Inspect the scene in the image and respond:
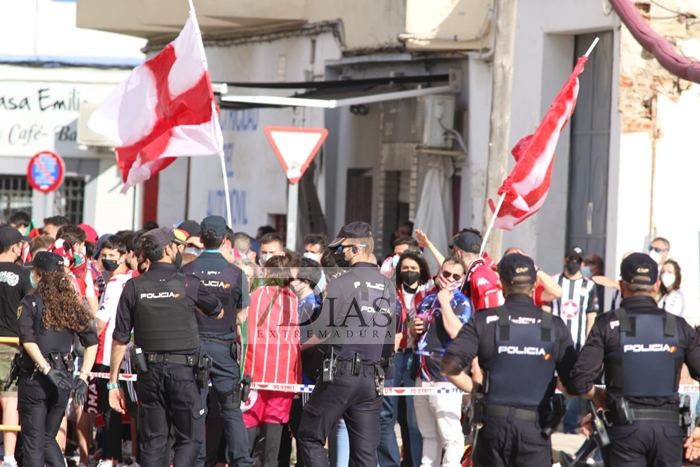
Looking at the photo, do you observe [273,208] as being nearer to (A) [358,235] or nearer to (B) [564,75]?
(B) [564,75]

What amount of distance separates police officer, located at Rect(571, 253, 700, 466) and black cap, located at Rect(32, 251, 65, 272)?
4066 mm

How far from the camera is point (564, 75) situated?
15.4 meters

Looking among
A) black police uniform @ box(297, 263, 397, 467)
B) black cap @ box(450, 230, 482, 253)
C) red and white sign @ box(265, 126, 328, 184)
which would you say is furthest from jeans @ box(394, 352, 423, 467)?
red and white sign @ box(265, 126, 328, 184)

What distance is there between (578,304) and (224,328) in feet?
14.9

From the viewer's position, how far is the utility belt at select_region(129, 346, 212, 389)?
8.89m

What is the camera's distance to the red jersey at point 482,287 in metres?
9.06

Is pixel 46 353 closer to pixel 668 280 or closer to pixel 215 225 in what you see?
pixel 215 225

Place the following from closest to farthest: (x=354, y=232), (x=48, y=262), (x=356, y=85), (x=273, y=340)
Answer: (x=354, y=232) < (x=48, y=262) < (x=273, y=340) < (x=356, y=85)

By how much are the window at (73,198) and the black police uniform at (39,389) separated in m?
23.0

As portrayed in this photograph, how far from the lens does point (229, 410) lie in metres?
9.56

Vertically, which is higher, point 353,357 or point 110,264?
point 110,264

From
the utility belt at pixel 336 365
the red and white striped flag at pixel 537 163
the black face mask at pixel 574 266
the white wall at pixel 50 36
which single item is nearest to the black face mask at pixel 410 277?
the red and white striped flag at pixel 537 163

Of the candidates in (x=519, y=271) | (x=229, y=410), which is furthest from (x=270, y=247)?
(x=519, y=271)


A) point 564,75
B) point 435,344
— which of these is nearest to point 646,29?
point 564,75
